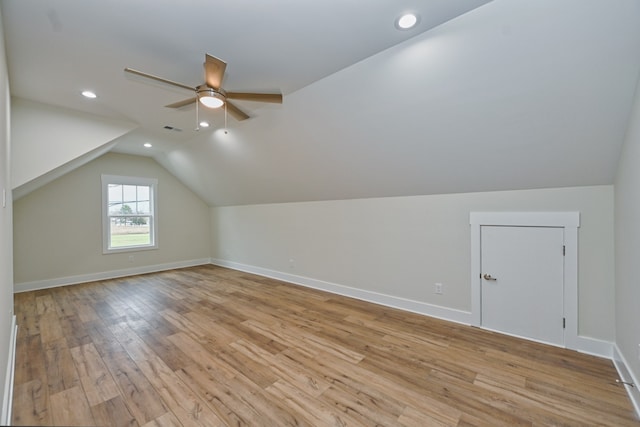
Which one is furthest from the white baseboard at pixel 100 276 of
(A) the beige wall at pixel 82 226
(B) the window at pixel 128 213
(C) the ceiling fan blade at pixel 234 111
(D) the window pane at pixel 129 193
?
(C) the ceiling fan blade at pixel 234 111

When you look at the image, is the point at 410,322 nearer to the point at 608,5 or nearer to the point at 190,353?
the point at 190,353

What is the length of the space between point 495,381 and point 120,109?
4.84 meters

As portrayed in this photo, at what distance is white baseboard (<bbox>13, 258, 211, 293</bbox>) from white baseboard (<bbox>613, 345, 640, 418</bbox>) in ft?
23.5

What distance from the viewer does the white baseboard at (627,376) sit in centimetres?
178

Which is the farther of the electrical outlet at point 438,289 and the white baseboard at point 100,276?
the white baseboard at point 100,276

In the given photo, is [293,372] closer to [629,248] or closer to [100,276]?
[629,248]

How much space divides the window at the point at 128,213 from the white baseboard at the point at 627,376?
7.31 m

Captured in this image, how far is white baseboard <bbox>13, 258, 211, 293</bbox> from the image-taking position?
15.2 ft

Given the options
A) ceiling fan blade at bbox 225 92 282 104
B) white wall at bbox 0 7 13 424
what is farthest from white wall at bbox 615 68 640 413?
white wall at bbox 0 7 13 424

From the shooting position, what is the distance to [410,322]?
10.4 ft

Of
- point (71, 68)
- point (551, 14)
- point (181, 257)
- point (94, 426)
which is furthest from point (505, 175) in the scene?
point (181, 257)

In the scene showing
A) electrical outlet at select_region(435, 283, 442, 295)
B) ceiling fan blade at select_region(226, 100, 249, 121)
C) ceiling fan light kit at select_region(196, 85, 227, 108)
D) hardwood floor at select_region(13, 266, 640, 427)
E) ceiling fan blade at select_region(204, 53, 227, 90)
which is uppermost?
ceiling fan blade at select_region(204, 53, 227, 90)

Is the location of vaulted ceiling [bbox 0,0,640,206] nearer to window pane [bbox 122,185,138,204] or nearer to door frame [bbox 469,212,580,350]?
door frame [bbox 469,212,580,350]

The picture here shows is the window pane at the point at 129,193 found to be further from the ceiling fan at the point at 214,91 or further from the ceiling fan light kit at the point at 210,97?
the ceiling fan light kit at the point at 210,97
